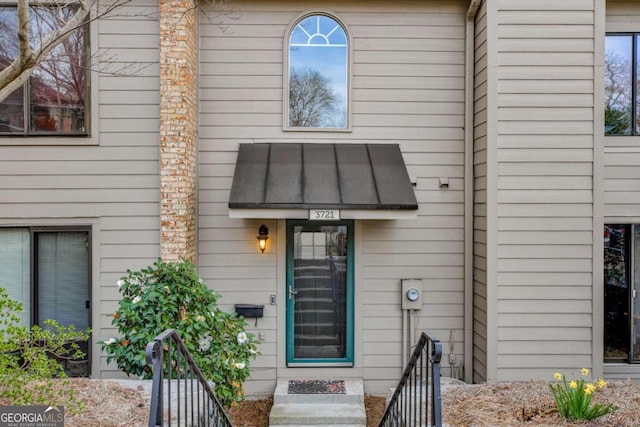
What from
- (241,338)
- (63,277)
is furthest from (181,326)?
(63,277)

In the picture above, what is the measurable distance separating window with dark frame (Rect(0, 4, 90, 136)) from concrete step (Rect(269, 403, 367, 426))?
4295mm

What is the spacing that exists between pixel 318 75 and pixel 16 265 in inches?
182

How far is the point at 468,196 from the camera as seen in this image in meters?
6.25

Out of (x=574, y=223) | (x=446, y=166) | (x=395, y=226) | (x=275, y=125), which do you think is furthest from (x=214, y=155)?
(x=574, y=223)

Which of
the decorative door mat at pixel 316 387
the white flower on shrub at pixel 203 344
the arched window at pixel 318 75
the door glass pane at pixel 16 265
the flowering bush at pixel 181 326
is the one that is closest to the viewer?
the flowering bush at pixel 181 326

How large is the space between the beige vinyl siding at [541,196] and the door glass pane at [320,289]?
199 cm

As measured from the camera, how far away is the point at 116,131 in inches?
239

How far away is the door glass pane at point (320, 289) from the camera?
20.9 ft

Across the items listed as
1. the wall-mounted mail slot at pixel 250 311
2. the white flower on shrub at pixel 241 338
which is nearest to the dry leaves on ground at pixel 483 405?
the white flower on shrub at pixel 241 338

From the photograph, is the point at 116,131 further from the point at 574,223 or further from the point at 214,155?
the point at 574,223

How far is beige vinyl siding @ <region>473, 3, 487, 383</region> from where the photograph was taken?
5746mm

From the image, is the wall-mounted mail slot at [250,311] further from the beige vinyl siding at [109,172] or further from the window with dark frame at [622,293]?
the window with dark frame at [622,293]

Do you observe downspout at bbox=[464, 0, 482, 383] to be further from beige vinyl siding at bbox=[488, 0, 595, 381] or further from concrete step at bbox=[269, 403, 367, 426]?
concrete step at bbox=[269, 403, 367, 426]

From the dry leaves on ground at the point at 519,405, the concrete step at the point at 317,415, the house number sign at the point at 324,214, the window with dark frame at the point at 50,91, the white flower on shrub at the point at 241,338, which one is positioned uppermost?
the window with dark frame at the point at 50,91
